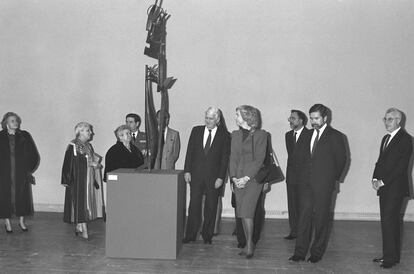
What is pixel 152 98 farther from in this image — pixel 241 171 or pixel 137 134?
pixel 137 134

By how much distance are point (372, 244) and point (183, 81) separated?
3929 millimetres

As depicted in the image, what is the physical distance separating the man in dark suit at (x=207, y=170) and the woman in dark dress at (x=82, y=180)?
1.18 meters

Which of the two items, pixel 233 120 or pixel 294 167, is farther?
pixel 233 120

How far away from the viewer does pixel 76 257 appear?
219 inches

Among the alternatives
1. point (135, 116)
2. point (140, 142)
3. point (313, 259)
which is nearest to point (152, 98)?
point (140, 142)

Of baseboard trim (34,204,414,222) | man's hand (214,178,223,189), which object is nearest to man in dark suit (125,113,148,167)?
man's hand (214,178,223,189)

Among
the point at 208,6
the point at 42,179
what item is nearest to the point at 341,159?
the point at 208,6

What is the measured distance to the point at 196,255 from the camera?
18.8 ft

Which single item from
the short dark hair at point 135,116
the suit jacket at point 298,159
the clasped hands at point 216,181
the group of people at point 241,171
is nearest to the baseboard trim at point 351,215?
the group of people at point 241,171

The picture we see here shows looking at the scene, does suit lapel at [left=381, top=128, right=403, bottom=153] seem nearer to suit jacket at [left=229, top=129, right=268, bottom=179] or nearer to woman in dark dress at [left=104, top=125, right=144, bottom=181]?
suit jacket at [left=229, top=129, right=268, bottom=179]

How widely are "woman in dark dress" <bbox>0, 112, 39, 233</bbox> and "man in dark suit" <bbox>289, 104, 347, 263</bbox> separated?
12.2 feet

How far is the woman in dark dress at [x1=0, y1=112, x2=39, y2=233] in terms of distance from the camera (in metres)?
6.87

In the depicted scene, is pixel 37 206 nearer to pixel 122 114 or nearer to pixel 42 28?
pixel 122 114

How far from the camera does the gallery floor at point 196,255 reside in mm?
5176
